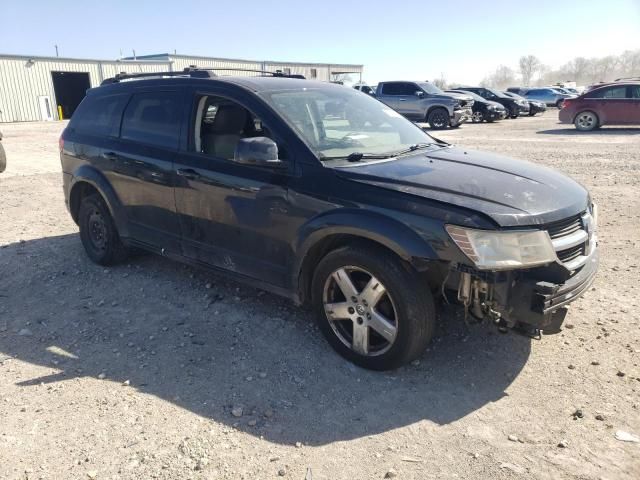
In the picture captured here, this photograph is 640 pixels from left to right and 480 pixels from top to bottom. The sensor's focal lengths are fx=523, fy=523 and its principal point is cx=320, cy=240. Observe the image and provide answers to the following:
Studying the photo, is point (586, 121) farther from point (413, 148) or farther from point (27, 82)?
point (27, 82)

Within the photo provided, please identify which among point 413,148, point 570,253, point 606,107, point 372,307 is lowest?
point 372,307

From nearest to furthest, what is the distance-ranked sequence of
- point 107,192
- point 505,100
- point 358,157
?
point 358,157 < point 107,192 < point 505,100

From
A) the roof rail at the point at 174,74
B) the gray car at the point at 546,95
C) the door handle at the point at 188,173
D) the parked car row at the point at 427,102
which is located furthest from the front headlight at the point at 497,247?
the gray car at the point at 546,95

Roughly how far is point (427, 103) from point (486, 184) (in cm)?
1827

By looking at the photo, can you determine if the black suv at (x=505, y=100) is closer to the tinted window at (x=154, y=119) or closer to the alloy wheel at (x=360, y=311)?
the tinted window at (x=154, y=119)

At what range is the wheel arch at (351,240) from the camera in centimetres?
302

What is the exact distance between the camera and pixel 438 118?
2062cm

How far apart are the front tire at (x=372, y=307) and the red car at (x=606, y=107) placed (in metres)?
17.6

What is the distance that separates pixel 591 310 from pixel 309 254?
93.6 inches

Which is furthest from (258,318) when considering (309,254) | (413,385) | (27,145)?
(27,145)

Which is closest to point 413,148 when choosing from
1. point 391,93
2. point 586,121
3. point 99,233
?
point 99,233

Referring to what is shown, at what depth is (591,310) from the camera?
165 inches

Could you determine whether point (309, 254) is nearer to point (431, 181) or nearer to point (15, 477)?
point (431, 181)

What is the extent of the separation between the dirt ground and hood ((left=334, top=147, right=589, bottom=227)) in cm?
108
